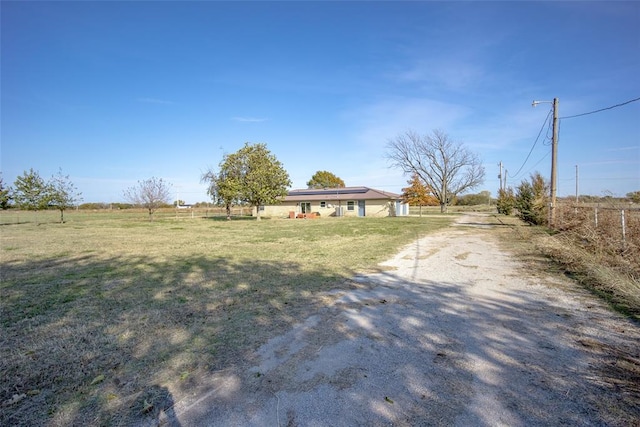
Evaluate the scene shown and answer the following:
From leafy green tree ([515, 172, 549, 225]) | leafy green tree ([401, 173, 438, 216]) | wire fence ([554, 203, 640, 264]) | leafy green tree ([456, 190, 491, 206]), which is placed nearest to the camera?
wire fence ([554, 203, 640, 264])

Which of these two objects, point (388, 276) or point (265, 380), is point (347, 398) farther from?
point (388, 276)

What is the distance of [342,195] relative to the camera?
41625mm

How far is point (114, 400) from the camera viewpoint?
264 cm

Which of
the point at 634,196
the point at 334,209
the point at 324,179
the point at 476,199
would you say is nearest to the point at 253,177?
the point at 334,209

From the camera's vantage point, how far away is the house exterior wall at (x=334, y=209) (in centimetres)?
3938

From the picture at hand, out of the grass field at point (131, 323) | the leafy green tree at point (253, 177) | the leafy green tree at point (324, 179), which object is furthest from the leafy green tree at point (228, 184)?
the leafy green tree at point (324, 179)

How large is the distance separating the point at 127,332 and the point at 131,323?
34cm

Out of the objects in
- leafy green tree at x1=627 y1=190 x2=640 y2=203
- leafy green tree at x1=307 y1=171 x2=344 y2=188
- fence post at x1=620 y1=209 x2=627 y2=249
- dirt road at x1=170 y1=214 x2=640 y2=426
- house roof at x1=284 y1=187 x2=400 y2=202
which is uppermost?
leafy green tree at x1=307 y1=171 x2=344 y2=188

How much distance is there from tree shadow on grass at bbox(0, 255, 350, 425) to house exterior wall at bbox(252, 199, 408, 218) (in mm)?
32588

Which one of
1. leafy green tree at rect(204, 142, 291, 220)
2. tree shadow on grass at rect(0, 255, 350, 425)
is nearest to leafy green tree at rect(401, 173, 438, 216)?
leafy green tree at rect(204, 142, 291, 220)

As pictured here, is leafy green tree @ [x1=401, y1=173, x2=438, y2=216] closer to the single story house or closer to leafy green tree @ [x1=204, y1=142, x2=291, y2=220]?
the single story house

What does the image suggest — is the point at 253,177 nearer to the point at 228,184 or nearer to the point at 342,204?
the point at 228,184

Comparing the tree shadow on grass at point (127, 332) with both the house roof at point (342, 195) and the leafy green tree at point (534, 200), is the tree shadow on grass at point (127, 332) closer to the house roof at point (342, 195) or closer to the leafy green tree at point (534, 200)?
the leafy green tree at point (534, 200)

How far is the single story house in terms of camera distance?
3938 cm
